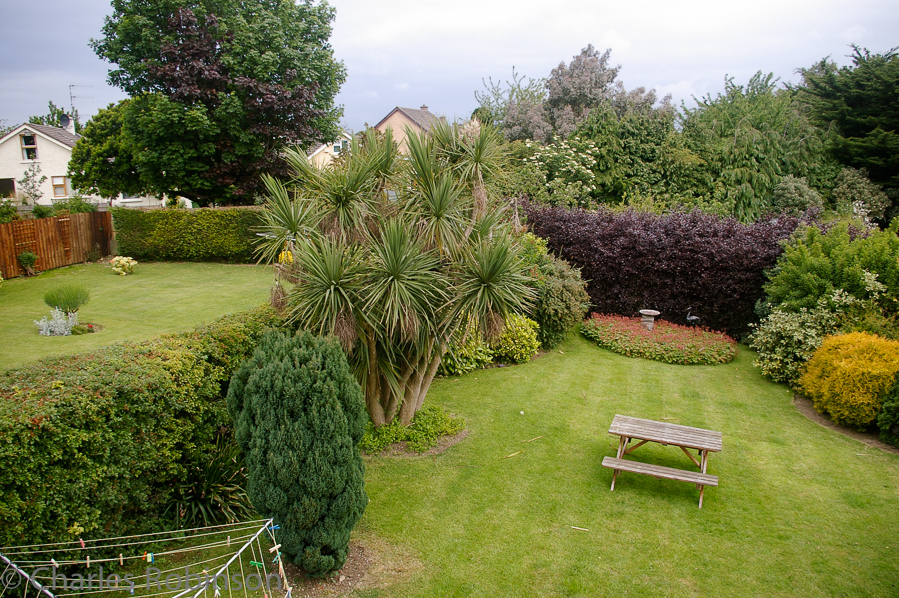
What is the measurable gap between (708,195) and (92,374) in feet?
69.4

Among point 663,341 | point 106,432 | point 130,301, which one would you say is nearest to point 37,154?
point 130,301

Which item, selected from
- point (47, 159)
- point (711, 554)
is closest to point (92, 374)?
point (711, 554)

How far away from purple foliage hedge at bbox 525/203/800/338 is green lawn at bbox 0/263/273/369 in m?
8.86

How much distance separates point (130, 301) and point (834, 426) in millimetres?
16440

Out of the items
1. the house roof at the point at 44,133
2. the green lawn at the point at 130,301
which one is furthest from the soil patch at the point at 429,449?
the house roof at the point at 44,133

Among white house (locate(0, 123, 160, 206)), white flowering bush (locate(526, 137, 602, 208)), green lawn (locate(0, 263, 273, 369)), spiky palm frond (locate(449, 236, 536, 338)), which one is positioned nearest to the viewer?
spiky palm frond (locate(449, 236, 536, 338))

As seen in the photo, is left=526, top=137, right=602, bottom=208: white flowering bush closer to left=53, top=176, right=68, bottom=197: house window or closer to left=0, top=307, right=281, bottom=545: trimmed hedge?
left=0, top=307, right=281, bottom=545: trimmed hedge

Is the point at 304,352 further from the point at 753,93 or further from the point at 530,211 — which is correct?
the point at 753,93

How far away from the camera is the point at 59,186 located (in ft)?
122

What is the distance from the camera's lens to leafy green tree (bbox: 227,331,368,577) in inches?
170

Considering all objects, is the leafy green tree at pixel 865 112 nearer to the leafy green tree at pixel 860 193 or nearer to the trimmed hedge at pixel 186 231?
the leafy green tree at pixel 860 193

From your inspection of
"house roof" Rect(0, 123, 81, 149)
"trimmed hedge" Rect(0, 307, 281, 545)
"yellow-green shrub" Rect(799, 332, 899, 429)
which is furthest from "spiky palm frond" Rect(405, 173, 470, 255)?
"house roof" Rect(0, 123, 81, 149)

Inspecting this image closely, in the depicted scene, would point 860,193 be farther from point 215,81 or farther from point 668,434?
point 215,81

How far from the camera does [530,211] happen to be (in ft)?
49.6
